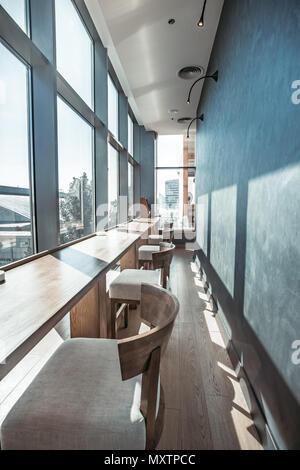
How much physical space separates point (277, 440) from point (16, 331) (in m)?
1.24

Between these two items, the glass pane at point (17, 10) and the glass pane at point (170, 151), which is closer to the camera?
the glass pane at point (17, 10)

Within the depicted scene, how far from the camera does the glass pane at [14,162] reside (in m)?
1.65

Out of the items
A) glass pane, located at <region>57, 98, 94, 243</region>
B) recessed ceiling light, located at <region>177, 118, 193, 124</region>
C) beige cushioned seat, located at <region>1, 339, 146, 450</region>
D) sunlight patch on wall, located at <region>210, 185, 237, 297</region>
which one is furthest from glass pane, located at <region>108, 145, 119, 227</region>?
beige cushioned seat, located at <region>1, 339, 146, 450</region>

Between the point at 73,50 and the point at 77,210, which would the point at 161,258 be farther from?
the point at 73,50

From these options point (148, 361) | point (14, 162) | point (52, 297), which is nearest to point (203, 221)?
point (14, 162)

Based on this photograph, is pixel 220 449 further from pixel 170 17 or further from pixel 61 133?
pixel 170 17

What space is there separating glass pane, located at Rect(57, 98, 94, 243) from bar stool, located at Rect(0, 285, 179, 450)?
1780mm

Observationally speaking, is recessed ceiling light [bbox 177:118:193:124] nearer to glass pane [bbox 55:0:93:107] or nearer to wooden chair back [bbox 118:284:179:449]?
glass pane [bbox 55:0:93:107]

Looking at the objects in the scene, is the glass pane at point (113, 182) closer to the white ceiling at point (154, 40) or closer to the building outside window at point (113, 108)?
the building outside window at point (113, 108)

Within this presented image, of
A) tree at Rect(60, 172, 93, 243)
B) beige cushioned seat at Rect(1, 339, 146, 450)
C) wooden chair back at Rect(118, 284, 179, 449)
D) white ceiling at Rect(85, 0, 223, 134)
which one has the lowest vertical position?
beige cushioned seat at Rect(1, 339, 146, 450)

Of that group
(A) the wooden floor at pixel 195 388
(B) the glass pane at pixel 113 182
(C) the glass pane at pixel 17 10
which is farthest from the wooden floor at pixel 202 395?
(C) the glass pane at pixel 17 10

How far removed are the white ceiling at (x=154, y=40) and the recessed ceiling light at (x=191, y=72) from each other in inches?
3.4

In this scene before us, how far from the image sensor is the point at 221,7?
2.58 meters

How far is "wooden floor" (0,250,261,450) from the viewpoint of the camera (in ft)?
4.32
